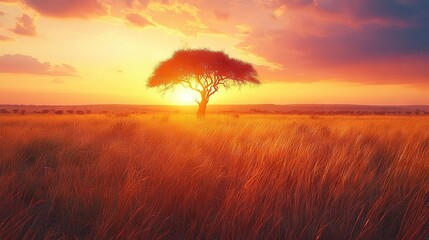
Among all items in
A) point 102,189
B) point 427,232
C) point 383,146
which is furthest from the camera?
point 383,146

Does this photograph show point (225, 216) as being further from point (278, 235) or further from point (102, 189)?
point (102, 189)

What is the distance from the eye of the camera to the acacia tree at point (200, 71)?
28592mm

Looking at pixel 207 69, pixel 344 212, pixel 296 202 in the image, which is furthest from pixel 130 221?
pixel 207 69

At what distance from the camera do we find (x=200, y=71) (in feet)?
94.0

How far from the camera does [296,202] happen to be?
245 cm

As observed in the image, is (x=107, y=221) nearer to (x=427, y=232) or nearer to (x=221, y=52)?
(x=427, y=232)

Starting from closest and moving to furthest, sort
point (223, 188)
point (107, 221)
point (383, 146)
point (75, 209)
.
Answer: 1. point (107, 221)
2. point (75, 209)
3. point (223, 188)
4. point (383, 146)

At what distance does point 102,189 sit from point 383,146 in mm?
5956

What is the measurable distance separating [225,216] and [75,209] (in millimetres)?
1189

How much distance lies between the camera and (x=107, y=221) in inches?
77.9

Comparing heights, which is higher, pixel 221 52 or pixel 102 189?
pixel 221 52

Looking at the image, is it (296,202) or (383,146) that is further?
(383,146)

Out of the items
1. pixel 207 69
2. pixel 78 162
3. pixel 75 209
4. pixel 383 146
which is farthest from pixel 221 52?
pixel 75 209

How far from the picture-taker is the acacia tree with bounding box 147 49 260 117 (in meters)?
28.6
